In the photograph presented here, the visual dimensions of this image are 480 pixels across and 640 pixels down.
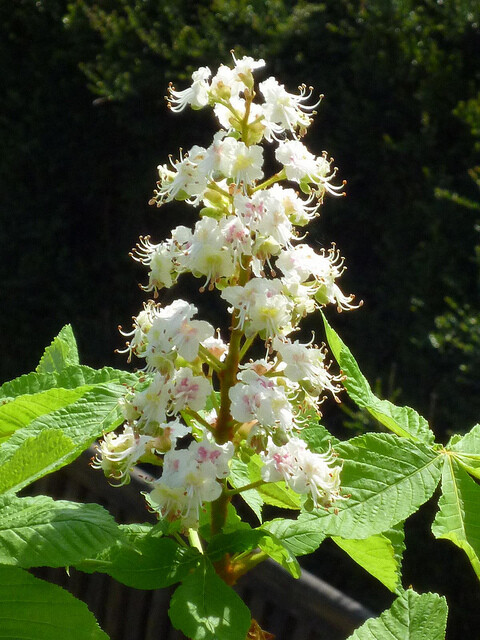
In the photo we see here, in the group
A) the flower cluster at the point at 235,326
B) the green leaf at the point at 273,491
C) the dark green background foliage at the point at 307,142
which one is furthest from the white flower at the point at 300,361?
the dark green background foliage at the point at 307,142

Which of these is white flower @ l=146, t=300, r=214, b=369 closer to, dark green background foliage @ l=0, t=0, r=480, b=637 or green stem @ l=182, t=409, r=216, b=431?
green stem @ l=182, t=409, r=216, b=431

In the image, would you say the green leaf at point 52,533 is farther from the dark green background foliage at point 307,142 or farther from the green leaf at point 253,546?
the dark green background foliage at point 307,142

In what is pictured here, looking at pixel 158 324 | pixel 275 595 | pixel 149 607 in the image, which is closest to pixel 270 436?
pixel 158 324

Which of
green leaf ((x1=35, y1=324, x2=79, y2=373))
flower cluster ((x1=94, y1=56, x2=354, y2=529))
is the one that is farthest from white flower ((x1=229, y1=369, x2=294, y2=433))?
green leaf ((x1=35, y1=324, x2=79, y2=373))

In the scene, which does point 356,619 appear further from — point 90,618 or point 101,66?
point 101,66

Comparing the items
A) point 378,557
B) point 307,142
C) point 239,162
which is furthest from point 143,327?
point 307,142
